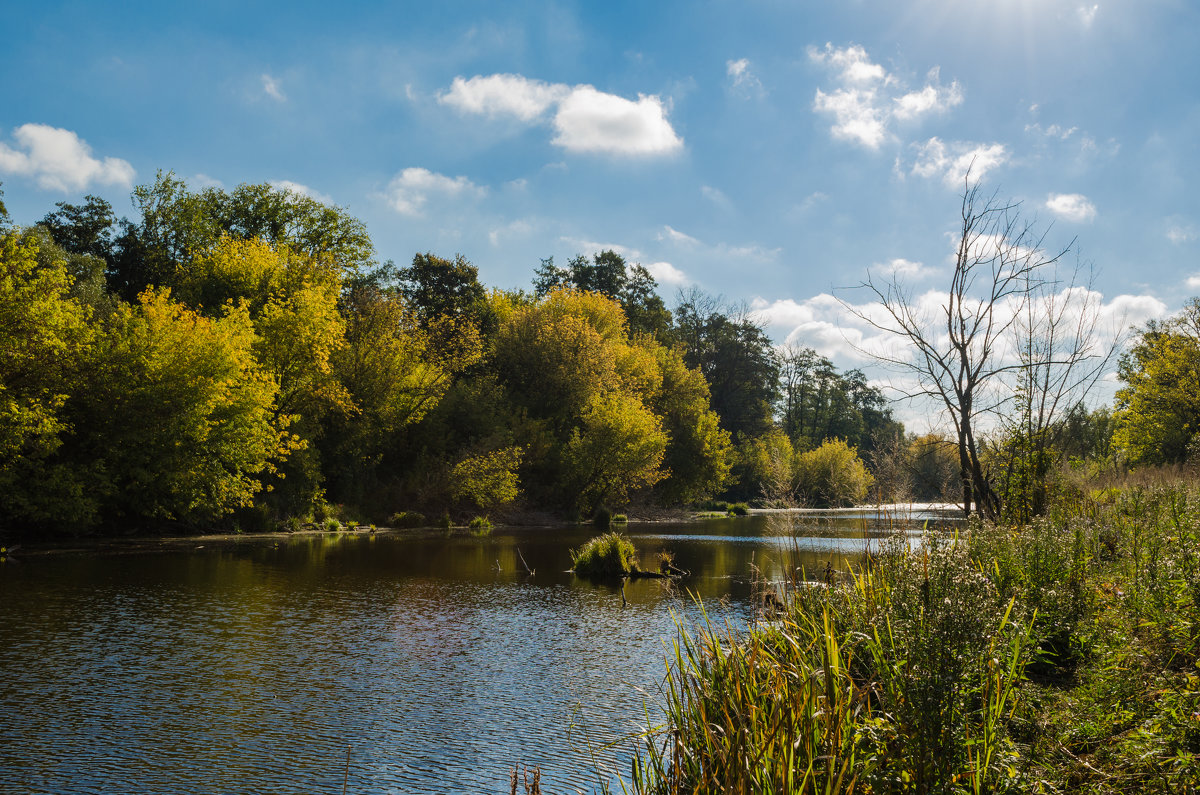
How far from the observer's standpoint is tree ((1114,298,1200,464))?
41719 millimetres

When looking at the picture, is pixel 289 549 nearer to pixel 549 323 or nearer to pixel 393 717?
pixel 393 717

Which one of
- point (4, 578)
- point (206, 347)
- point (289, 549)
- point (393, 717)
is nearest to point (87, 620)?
point (4, 578)


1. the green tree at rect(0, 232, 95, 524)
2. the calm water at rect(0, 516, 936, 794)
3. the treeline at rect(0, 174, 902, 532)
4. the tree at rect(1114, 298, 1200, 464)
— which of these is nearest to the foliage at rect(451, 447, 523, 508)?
the treeline at rect(0, 174, 902, 532)

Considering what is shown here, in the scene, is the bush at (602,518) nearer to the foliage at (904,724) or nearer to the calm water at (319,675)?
the calm water at (319,675)

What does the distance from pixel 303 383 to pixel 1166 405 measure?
45.4 meters

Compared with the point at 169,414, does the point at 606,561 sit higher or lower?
lower

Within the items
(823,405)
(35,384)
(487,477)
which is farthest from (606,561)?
(823,405)

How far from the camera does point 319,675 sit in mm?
11344

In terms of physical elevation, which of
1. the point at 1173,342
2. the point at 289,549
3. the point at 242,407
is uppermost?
the point at 1173,342

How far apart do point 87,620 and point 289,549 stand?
14.5 metres

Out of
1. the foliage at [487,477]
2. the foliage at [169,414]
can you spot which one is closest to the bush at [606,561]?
the foliage at [169,414]

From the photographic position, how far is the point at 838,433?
360 ft

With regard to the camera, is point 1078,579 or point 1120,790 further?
point 1078,579

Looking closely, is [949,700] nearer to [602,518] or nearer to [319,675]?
[319,675]
